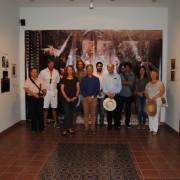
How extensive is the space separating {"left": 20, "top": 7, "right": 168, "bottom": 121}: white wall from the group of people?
108 centimetres

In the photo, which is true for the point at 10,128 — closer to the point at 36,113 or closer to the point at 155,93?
the point at 36,113

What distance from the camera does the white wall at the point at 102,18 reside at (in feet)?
26.0

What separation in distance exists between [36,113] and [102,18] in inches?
121

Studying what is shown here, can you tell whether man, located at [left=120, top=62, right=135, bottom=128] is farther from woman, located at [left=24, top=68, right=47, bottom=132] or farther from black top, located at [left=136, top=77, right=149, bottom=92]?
woman, located at [left=24, top=68, right=47, bottom=132]

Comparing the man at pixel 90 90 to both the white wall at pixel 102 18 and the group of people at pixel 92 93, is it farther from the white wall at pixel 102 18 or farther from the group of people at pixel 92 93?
the white wall at pixel 102 18

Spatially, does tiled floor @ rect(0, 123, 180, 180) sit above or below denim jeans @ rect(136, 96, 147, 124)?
below

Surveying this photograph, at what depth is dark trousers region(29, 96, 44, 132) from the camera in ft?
22.4

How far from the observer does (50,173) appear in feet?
13.7

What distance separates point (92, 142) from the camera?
603cm

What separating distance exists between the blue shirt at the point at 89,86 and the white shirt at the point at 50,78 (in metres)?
0.79

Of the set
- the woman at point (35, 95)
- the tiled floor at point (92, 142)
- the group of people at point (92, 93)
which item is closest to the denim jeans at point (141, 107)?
the group of people at point (92, 93)

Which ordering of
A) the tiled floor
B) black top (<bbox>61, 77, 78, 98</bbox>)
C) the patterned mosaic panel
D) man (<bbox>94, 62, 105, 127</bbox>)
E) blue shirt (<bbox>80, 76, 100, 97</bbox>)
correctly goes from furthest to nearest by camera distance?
man (<bbox>94, 62, 105, 127</bbox>)
blue shirt (<bbox>80, 76, 100, 97</bbox>)
black top (<bbox>61, 77, 78, 98</bbox>)
the tiled floor
the patterned mosaic panel

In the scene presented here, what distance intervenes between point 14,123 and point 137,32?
3961 millimetres

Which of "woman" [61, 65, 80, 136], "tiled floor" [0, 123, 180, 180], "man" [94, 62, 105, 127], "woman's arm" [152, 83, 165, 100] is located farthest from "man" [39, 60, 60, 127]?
"woman's arm" [152, 83, 165, 100]
